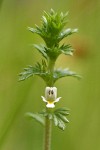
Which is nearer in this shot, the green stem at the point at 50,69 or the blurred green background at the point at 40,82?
the green stem at the point at 50,69

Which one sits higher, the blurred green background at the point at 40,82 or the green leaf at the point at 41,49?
the blurred green background at the point at 40,82

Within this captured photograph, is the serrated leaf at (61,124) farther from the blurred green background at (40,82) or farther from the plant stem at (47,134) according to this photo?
the blurred green background at (40,82)

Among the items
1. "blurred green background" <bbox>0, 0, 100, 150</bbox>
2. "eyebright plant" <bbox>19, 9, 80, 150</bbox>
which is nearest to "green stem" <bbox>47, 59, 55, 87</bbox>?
"eyebright plant" <bbox>19, 9, 80, 150</bbox>

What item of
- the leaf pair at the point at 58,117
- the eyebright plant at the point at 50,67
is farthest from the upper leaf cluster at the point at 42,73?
the leaf pair at the point at 58,117

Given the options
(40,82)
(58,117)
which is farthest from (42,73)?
(40,82)

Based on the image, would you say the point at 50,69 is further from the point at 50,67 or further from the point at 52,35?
the point at 52,35

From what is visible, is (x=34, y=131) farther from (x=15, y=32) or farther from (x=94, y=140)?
(x=15, y=32)

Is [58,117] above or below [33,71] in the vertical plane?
below

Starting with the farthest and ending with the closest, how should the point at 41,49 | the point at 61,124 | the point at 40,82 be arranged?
the point at 40,82
the point at 41,49
the point at 61,124

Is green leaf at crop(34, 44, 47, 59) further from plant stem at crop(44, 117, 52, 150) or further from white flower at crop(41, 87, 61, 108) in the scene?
plant stem at crop(44, 117, 52, 150)

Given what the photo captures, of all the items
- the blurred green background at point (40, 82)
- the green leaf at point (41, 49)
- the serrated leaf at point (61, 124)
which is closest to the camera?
the serrated leaf at point (61, 124)

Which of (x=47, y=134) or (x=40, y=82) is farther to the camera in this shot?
(x=40, y=82)
